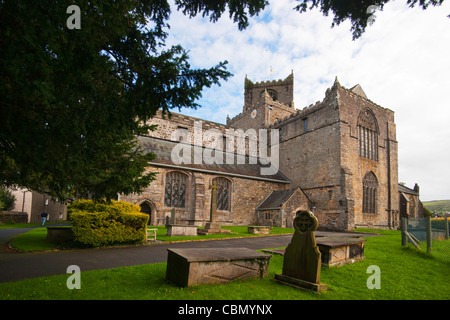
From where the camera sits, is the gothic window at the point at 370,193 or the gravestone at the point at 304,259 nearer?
the gravestone at the point at 304,259

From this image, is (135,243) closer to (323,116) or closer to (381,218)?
(323,116)

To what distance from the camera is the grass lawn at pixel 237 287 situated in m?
4.31

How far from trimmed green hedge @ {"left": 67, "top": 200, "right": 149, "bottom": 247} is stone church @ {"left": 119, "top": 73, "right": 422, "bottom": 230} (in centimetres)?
718

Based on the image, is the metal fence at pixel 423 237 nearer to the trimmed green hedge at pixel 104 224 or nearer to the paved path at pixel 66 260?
the paved path at pixel 66 260

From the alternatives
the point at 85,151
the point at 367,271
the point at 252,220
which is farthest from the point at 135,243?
the point at 252,220

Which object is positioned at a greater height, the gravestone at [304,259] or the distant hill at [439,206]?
the gravestone at [304,259]

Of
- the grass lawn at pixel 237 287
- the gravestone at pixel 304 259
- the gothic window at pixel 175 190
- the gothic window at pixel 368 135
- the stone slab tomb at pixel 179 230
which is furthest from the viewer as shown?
the gothic window at pixel 368 135

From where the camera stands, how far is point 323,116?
2433cm

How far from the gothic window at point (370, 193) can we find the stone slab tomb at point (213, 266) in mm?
21653

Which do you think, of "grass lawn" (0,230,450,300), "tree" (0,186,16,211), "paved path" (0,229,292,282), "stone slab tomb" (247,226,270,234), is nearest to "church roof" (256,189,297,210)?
"stone slab tomb" (247,226,270,234)

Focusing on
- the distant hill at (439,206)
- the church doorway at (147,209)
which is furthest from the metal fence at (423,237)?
the distant hill at (439,206)

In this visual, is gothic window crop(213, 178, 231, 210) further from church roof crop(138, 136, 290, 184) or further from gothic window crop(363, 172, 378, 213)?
gothic window crop(363, 172, 378, 213)

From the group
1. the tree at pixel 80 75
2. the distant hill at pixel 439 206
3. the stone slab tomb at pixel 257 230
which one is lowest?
the distant hill at pixel 439 206

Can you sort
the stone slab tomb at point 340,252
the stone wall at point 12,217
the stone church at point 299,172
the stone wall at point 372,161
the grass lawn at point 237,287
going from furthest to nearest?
the stone wall at point 12,217 → the stone wall at point 372,161 → the stone church at point 299,172 → the stone slab tomb at point 340,252 → the grass lawn at point 237,287
